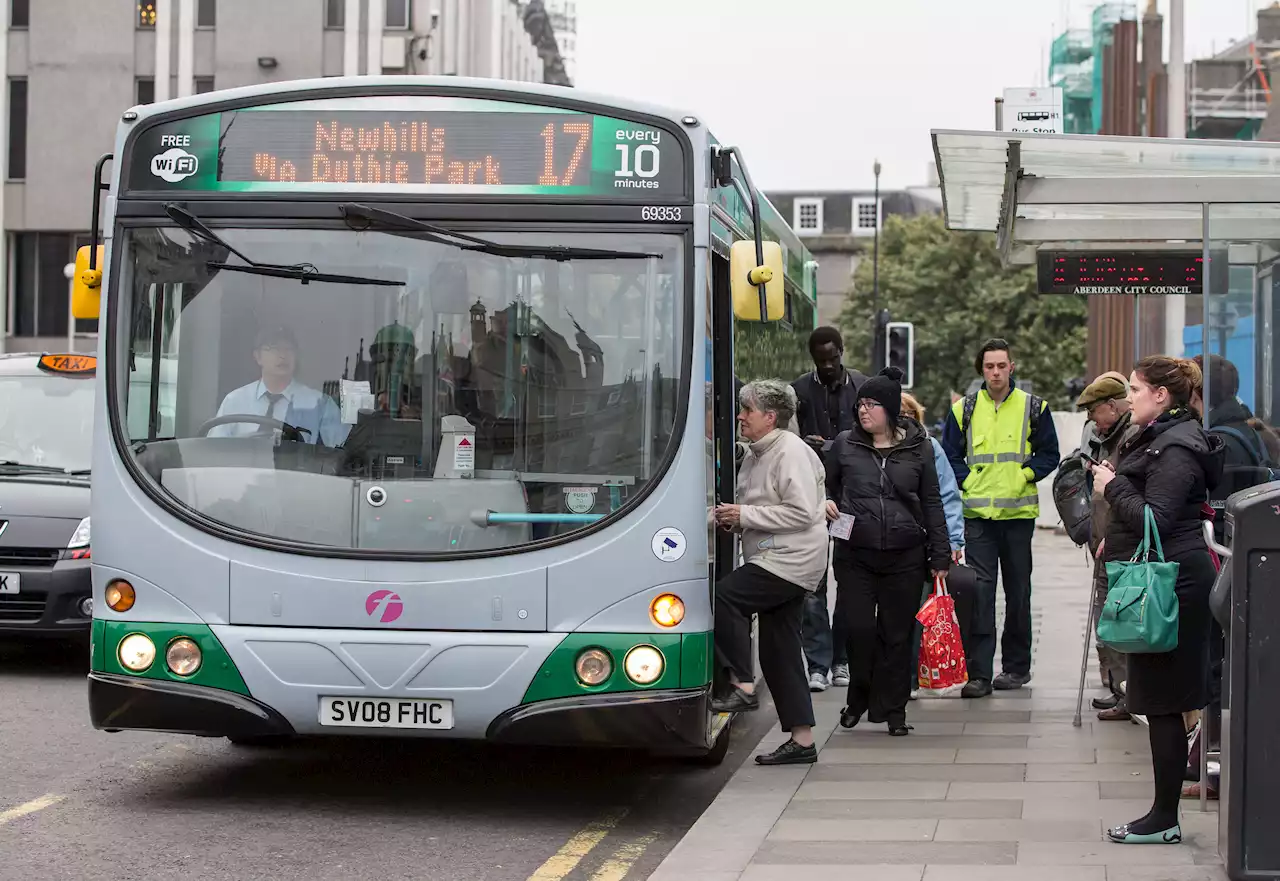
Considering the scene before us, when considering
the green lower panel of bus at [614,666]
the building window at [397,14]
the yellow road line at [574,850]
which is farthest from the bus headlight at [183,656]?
the building window at [397,14]

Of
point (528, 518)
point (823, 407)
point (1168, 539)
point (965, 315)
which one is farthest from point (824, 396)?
point (965, 315)

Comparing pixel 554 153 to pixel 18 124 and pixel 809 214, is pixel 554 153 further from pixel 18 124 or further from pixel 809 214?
pixel 809 214

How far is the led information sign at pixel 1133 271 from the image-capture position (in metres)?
11.2

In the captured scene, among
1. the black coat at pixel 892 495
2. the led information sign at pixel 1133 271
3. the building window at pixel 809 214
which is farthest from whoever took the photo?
the building window at pixel 809 214

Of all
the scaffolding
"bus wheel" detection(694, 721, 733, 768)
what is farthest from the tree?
"bus wheel" detection(694, 721, 733, 768)

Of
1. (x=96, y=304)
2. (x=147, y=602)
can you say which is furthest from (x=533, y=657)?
(x=96, y=304)

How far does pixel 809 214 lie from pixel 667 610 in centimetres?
9452

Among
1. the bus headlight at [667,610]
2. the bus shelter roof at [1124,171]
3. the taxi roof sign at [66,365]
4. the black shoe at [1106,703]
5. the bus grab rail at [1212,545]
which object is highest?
the bus shelter roof at [1124,171]

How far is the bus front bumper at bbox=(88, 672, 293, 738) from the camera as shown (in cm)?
693

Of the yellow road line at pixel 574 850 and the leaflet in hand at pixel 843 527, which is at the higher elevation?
the leaflet in hand at pixel 843 527

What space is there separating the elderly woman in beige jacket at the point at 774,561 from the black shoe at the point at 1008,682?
2.64m

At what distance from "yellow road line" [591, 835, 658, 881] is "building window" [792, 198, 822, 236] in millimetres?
93404

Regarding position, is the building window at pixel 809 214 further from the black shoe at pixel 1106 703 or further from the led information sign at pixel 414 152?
the led information sign at pixel 414 152

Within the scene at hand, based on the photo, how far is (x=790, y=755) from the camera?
8047 millimetres
